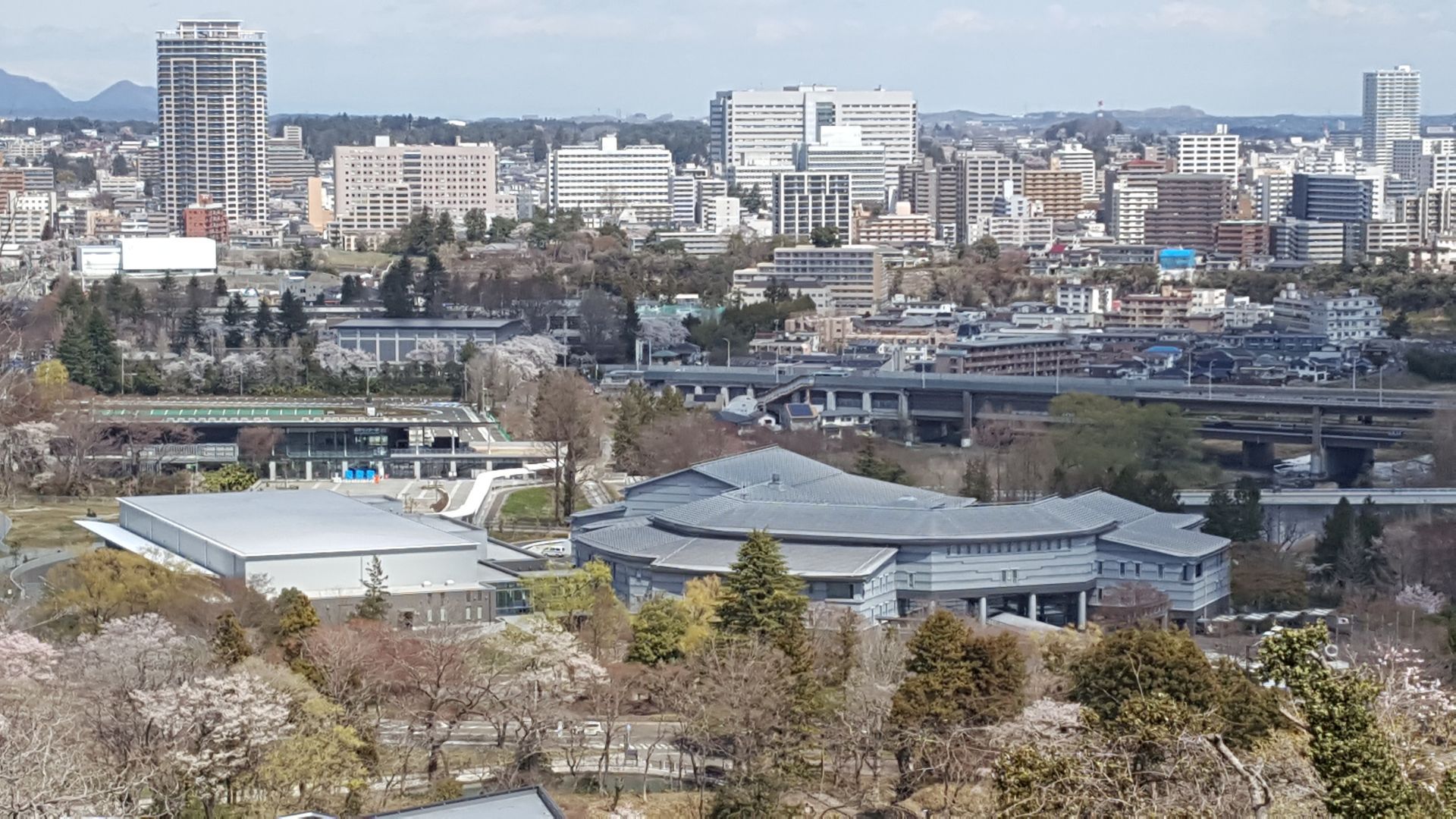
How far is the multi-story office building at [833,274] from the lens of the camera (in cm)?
4134

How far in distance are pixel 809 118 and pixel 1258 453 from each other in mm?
46647

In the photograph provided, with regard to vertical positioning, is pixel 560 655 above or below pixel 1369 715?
below

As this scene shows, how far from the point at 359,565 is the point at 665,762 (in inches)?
156

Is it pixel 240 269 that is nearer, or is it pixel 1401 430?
pixel 1401 430

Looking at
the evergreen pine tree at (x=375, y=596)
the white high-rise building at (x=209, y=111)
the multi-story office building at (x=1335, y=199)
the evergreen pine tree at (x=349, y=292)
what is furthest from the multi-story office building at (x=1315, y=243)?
the evergreen pine tree at (x=375, y=596)

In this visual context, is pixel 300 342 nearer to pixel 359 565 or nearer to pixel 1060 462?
pixel 1060 462

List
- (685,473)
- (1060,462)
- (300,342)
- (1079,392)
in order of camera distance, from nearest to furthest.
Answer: (685,473)
(1060,462)
(1079,392)
(300,342)

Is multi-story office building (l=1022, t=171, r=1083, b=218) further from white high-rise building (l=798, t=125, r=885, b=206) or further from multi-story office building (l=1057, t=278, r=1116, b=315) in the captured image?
multi-story office building (l=1057, t=278, r=1116, b=315)

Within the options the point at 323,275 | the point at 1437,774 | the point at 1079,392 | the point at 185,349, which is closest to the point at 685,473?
the point at 1079,392

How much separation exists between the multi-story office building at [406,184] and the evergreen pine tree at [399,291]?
14439mm

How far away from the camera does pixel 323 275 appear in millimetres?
43062

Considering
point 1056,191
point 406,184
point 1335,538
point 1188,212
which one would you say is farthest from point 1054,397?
point 1056,191

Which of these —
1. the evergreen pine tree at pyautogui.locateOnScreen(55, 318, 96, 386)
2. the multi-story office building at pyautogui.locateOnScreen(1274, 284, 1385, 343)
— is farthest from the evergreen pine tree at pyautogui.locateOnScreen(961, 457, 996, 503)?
the multi-story office building at pyautogui.locateOnScreen(1274, 284, 1385, 343)

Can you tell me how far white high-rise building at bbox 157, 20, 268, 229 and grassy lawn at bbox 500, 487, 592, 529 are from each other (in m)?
36.1
